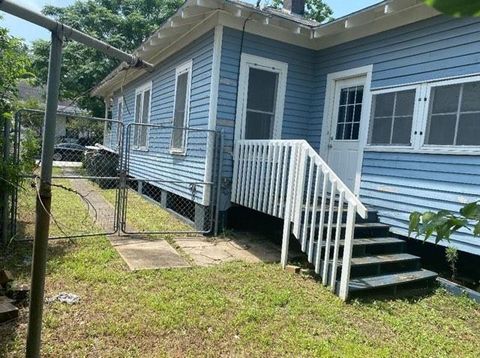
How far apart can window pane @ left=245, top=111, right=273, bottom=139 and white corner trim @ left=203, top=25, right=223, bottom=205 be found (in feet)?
2.31

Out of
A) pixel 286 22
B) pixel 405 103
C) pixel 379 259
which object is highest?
pixel 286 22

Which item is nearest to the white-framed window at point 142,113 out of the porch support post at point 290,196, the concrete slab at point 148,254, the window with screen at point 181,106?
the window with screen at point 181,106

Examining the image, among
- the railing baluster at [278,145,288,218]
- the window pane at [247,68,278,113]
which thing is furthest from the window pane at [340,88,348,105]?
the railing baluster at [278,145,288,218]

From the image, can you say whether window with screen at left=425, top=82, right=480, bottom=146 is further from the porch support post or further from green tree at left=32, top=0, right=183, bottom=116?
green tree at left=32, top=0, right=183, bottom=116

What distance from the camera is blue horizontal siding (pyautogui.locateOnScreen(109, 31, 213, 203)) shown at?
6.63m

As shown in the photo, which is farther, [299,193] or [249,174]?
[249,174]

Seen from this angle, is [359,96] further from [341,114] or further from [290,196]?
[290,196]

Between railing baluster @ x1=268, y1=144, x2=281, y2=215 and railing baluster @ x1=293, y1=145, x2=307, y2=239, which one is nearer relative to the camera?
railing baluster @ x1=293, y1=145, x2=307, y2=239

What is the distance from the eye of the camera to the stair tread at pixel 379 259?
4493 mm

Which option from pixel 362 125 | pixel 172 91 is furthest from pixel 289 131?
pixel 172 91

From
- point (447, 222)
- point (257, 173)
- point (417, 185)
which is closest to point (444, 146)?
point (417, 185)

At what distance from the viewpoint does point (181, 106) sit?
8.04 meters

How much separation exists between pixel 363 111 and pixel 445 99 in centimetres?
131

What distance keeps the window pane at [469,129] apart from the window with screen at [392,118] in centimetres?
70
